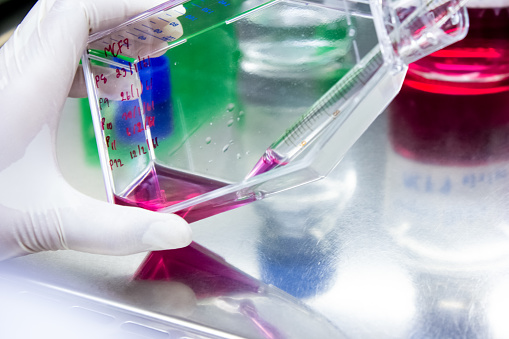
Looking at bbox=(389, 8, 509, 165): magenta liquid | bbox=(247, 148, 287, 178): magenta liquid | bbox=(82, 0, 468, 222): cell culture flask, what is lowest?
bbox=(389, 8, 509, 165): magenta liquid

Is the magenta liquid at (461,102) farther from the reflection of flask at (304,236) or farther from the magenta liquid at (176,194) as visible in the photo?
the magenta liquid at (176,194)

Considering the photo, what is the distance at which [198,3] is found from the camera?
84cm

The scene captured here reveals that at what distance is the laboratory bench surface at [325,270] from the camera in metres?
0.74

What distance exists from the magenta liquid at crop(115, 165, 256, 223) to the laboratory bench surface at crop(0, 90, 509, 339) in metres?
0.09

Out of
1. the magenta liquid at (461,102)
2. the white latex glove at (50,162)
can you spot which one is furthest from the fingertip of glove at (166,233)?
the magenta liquid at (461,102)

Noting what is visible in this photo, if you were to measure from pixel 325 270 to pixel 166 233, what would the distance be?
25 cm

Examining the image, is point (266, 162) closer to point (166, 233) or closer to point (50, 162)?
point (166, 233)

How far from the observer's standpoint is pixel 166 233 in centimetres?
74

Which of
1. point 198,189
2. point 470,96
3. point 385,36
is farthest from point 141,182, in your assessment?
point 470,96

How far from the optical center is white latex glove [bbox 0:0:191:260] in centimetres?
76

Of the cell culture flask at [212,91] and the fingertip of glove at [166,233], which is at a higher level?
the cell culture flask at [212,91]

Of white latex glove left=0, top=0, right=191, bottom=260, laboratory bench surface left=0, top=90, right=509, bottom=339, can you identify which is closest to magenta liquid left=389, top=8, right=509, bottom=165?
laboratory bench surface left=0, top=90, right=509, bottom=339

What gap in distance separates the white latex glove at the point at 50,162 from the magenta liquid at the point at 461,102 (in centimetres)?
54

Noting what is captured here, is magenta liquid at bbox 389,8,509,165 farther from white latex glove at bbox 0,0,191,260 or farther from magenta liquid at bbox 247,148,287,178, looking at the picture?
white latex glove at bbox 0,0,191,260
